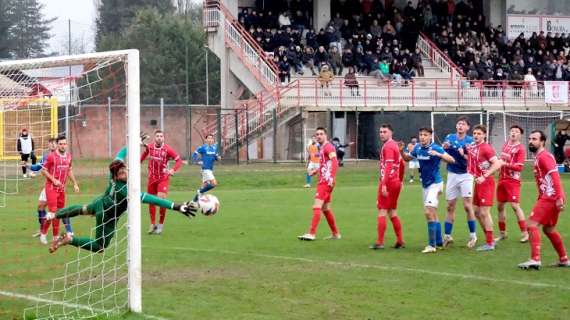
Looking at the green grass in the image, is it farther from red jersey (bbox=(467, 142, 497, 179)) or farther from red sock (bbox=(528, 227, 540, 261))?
red jersey (bbox=(467, 142, 497, 179))

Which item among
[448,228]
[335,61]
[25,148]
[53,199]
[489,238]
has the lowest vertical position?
[489,238]

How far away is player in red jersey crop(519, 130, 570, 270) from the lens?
12602 mm

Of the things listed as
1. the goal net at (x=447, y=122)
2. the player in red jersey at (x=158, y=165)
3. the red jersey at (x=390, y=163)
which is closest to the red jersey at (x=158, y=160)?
the player in red jersey at (x=158, y=165)

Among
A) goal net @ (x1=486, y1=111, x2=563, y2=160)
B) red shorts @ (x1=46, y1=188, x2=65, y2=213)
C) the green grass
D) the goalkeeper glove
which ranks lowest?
the green grass

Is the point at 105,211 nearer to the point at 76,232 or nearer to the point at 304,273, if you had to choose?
the point at 304,273

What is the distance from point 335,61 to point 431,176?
98.2 feet

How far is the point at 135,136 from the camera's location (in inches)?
413

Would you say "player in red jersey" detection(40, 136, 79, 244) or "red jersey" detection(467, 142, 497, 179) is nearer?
"red jersey" detection(467, 142, 497, 179)

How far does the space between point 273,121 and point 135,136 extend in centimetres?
2985

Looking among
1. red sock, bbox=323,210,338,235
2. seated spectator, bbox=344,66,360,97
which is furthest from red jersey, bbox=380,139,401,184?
seated spectator, bbox=344,66,360,97

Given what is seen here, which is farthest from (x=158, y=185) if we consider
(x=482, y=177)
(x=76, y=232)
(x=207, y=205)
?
(x=207, y=205)

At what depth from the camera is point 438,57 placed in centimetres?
4788

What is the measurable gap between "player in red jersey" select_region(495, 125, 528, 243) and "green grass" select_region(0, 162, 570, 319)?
449 mm

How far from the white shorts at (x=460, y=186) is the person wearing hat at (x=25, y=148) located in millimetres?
8955
